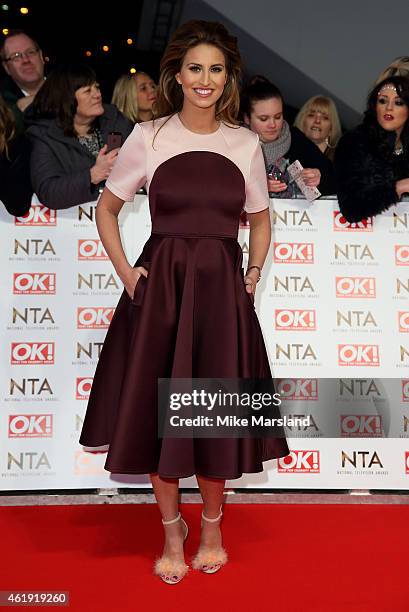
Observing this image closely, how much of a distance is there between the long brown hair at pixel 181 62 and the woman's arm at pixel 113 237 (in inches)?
14.8

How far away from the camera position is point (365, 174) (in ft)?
10.6

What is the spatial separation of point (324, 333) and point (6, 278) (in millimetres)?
1554

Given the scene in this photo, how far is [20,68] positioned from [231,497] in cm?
281

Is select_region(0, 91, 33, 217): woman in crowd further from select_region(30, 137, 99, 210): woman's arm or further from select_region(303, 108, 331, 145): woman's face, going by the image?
select_region(303, 108, 331, 145): woman's face

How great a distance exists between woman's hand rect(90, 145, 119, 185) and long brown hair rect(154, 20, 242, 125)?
22.6 inches

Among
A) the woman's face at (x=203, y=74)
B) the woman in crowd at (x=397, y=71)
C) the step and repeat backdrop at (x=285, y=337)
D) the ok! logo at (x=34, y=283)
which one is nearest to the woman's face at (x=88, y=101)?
the step and repeat backdrop at (x=285, y=337)

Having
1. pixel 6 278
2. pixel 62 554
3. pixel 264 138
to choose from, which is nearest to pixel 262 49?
pixel 264 138

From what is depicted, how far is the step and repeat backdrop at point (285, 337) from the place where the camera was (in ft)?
10.2

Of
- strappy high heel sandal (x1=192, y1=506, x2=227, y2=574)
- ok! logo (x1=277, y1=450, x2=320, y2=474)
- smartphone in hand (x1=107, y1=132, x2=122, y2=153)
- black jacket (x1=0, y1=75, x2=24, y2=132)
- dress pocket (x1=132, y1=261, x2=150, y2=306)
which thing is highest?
black jacket (x1=0, y1=75, x2=24, y2=132)

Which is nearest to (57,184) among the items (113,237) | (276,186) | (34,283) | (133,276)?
(34,283)

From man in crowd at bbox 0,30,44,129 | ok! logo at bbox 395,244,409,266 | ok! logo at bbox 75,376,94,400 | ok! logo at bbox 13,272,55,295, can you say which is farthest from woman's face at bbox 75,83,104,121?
ok! logo at bbox 395,244,409,266

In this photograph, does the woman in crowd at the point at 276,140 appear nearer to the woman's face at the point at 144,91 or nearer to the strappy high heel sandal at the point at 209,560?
the woman's face at the point at 144,91

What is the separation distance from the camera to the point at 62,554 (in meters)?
2.45

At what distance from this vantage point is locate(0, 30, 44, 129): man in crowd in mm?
4000
